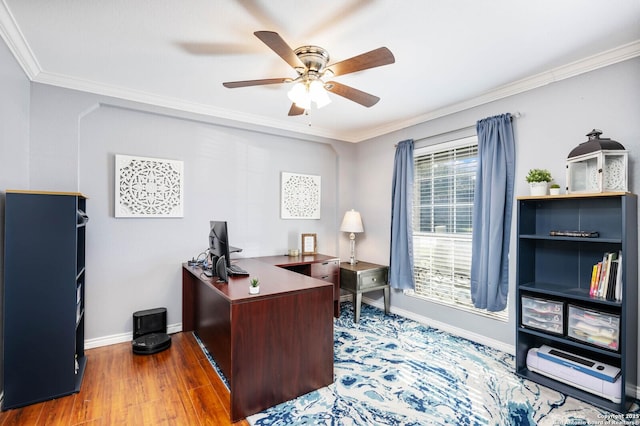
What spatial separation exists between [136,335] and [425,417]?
2720 millimetres

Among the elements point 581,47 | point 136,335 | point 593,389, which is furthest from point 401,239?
point 136,335

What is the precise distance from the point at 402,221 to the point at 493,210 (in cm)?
112

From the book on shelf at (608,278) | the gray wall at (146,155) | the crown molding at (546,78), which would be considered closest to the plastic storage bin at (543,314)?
the book on shelf at (608,278)

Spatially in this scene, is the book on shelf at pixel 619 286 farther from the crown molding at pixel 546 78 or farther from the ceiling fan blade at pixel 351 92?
the ceiling fan blade at pixel 351 92

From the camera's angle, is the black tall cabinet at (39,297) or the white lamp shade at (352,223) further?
the white lamp shade at (352,223)

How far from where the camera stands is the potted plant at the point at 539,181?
2451mm

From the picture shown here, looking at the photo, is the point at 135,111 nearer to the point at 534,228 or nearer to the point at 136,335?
the point at 136,335

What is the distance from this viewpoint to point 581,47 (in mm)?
2238

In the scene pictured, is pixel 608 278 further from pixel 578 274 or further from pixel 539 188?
pixel 539 188

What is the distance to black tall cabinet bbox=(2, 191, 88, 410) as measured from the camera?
2041 millimetres

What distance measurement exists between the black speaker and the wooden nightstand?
6.69 ft

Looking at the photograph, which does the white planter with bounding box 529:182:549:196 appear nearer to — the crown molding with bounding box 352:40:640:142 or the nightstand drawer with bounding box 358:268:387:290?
the crown molding with bounding box 352:40:640:142

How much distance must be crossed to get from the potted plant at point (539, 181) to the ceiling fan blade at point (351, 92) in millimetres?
1422

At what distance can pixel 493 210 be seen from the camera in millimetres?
2908
